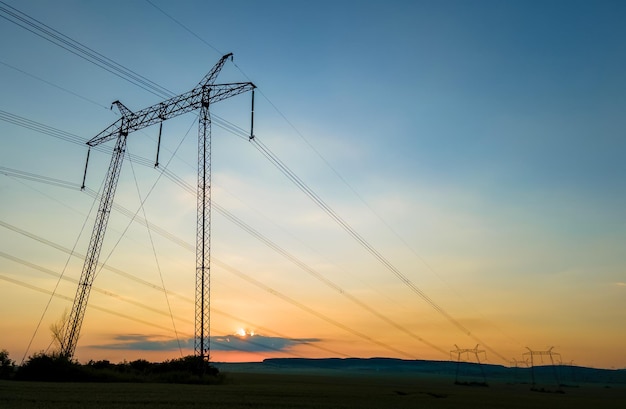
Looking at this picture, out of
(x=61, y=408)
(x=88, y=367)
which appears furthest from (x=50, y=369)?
(x=61, y=408)

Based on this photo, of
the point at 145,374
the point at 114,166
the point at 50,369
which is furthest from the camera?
the point at 114,166

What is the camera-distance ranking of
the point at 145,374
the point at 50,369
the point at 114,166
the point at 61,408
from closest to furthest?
the point at 61,408 → the point at 50,369 → the point at 145,374 → the point at 114,166

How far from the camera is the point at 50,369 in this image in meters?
77.1

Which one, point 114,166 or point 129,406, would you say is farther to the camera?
point 114,166

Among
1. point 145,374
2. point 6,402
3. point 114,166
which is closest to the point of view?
point 6,402

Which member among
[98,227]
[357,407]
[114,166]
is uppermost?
[114,166]

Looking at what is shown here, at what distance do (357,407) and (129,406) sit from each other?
1748 centimetres

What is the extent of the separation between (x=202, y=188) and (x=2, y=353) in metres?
43.1

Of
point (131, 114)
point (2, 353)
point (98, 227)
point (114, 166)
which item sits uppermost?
point (131, 114)

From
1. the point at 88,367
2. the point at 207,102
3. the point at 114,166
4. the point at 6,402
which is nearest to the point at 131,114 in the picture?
the point at 114,166

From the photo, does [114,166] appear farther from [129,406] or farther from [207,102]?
[129,406]

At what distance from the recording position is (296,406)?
134ft

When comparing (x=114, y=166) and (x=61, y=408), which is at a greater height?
(x=114, y=166)

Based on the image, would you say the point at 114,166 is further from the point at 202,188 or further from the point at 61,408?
the point at 61,408
